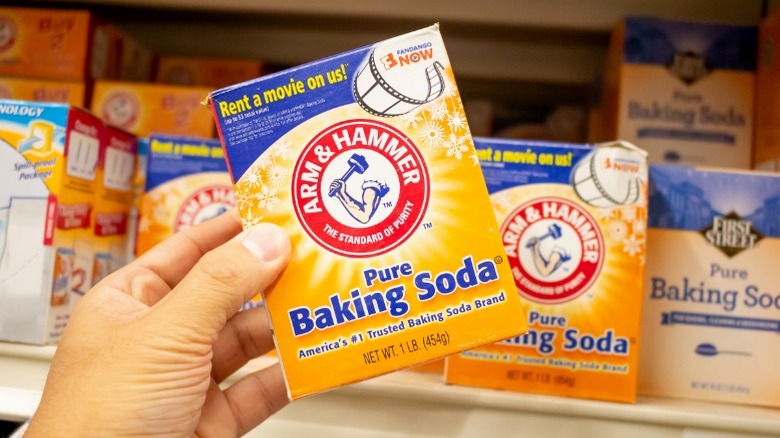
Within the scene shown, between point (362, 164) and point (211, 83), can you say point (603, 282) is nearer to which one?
point (362, 164)

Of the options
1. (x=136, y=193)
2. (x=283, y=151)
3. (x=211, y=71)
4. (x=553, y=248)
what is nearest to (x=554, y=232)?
(x=553, y=248)

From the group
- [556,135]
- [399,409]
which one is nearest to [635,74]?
[556,135]

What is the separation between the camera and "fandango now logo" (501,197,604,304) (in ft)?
2.85

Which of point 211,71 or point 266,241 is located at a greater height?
point 211,71

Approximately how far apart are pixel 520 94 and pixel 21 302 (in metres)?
1.16

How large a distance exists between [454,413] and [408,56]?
44cm

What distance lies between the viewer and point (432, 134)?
72 cm

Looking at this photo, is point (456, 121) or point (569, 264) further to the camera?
point (569, 264)

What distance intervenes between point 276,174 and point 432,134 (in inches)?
6.8

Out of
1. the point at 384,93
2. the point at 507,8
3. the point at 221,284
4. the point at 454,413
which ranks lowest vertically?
the point at 454,413

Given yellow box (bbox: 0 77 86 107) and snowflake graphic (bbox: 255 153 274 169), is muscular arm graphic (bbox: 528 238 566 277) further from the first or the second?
yellow box (bbox: 0 77 86 107)

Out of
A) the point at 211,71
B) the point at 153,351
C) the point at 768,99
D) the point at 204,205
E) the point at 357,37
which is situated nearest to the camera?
the point at 153,351

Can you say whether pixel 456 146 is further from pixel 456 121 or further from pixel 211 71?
A: pixel 211 71

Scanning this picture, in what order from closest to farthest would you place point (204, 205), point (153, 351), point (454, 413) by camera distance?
point (153, 351), point (454, 413), point (204, 205)
